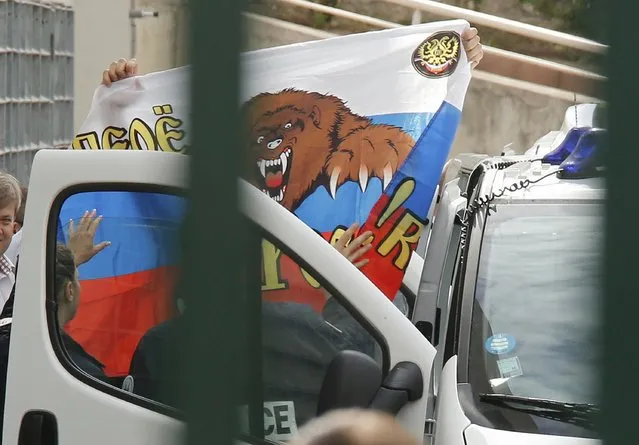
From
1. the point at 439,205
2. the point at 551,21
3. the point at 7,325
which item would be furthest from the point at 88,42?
the point at 551,21

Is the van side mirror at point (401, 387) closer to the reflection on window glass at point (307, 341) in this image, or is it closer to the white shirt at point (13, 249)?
the reflection on window glass at point (307, 341)

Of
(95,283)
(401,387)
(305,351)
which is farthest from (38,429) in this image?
(401,387)

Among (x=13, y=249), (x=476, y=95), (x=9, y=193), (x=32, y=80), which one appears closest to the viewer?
(x=9, y=193)

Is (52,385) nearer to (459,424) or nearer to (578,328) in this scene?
(459,424)

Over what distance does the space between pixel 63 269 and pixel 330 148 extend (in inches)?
37.9

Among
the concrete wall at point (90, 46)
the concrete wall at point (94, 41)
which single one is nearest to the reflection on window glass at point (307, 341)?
the concrete wall at point (94, 41)

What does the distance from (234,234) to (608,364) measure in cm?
32

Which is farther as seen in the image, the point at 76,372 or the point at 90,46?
the point at 90,46

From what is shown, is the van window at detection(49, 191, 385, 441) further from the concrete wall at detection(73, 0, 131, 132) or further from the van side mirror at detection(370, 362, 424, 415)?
the concrete wall at detection(73, 0, 131, 132)

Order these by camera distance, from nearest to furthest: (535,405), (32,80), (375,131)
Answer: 1. (535,405)
2. (375,131)
3. (32,80)

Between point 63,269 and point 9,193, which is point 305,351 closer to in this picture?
point 63,269

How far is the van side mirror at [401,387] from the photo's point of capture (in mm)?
3406

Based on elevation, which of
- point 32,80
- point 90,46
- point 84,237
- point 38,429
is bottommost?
point 38,429

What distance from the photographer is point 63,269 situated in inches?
137
